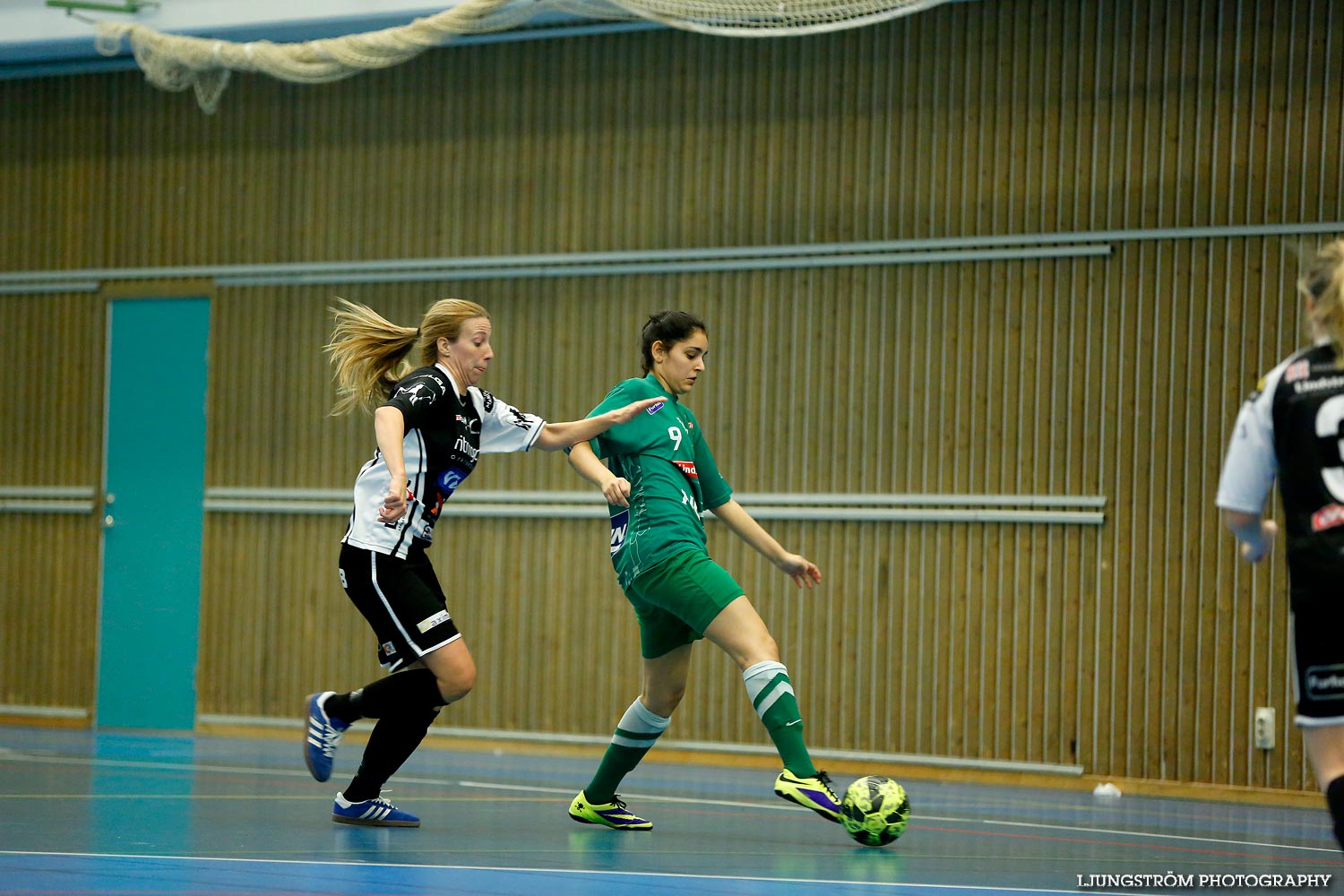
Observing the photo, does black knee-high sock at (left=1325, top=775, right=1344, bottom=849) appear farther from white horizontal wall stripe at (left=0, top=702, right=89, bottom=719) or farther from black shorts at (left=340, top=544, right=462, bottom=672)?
white horizontal wall stripe at (left=0, top=702, right=89, bottom=719)

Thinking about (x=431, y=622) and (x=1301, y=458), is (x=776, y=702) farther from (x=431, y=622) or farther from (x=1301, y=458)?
(x=1301, y=458)

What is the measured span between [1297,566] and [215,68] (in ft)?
25.7

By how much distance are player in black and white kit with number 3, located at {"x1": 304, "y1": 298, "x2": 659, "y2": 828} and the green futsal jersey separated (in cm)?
12

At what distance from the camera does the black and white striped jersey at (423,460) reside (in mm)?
5312

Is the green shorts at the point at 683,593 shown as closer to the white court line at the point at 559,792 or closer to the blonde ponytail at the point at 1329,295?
the white court line at the point at 559,792

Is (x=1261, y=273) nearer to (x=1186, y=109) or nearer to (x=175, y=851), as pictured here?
(x=1186, y=109)

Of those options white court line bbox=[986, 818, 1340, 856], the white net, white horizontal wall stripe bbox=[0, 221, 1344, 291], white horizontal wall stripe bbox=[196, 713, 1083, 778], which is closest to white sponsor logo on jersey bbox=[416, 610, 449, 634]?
white court line bbox=[986, 818, 1340, 856]

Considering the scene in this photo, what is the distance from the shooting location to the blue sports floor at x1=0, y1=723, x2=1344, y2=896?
14.1 ft

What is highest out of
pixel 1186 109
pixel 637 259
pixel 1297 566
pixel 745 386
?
pixel 1186 109

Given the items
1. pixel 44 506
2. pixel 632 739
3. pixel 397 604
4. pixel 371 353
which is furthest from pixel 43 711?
pixel 632 739

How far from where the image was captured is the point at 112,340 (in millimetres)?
11336

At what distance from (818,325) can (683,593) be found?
15.1 feet

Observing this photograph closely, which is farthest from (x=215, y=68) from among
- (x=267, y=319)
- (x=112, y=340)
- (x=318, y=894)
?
(x=318, y=894)

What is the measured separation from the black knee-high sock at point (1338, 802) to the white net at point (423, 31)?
4969mm
